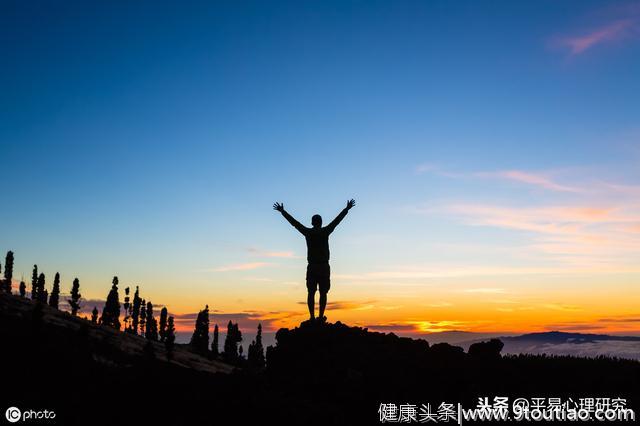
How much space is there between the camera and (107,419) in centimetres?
1066

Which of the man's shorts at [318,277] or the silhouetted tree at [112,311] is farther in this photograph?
the silhouetted tree at [112,311]

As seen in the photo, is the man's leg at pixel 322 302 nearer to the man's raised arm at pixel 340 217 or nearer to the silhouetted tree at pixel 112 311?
the man's raised arm at pixel 340 217

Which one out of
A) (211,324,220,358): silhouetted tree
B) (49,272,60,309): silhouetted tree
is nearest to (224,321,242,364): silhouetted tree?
(211,324,220,358): silhouetted tree

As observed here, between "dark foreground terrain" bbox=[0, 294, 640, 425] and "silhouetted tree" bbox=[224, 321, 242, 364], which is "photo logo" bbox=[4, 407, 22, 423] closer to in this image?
"dark foreground terrain" bbox=[0, 294, 640, 425]

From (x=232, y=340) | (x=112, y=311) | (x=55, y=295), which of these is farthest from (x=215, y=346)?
(x=55, y=295)

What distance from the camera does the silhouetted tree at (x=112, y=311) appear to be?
179 meters

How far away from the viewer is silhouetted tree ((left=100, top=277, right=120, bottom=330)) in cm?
17924

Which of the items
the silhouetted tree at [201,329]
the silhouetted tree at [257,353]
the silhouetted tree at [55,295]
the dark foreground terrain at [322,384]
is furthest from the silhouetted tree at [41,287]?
the dark foreground terrain at [322,384]

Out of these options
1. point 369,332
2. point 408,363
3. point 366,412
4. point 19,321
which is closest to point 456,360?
point 408,363

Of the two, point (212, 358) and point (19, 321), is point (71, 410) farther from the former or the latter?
point (212, 358)

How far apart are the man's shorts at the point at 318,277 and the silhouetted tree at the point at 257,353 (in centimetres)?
13588

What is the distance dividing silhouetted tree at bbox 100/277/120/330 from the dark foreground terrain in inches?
7074

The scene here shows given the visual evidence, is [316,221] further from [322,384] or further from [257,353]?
[257,353]

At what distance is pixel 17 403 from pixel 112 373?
A: 3.54m
